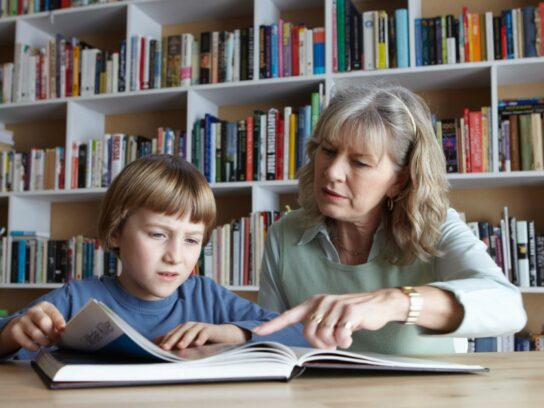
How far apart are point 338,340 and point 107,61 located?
2418 millimetres

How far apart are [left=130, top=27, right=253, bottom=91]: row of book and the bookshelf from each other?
0.05 meters

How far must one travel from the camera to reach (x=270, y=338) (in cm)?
115

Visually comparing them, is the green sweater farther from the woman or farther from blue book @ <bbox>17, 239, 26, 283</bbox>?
blue book @ <bbox>17, 239, 26, 283</bbox>

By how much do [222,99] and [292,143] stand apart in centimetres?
45

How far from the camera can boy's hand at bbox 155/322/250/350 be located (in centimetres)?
98

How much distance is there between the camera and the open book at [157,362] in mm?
723

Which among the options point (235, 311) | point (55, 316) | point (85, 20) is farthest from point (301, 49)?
point (55, 316)

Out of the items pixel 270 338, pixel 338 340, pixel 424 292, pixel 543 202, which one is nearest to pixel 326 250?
pixel 270 338

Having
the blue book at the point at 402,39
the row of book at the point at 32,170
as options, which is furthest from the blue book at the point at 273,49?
the row of book at the point at 32,170

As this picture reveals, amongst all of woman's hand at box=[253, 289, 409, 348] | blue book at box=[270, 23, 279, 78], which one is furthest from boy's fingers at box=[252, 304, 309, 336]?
blue book at box=[270, 23, 279, 78]

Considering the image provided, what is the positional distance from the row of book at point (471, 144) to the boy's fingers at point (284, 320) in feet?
5.73

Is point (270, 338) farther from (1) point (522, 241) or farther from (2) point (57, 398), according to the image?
(1) point (522, 241)

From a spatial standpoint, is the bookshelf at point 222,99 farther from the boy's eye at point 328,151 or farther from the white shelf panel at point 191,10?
the boy's eye at point 328,151

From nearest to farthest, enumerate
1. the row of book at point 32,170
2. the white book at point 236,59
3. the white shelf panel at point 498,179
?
the white shelf panel at point 498,179
the white book at point 236,59
the row of book at point 32,170
